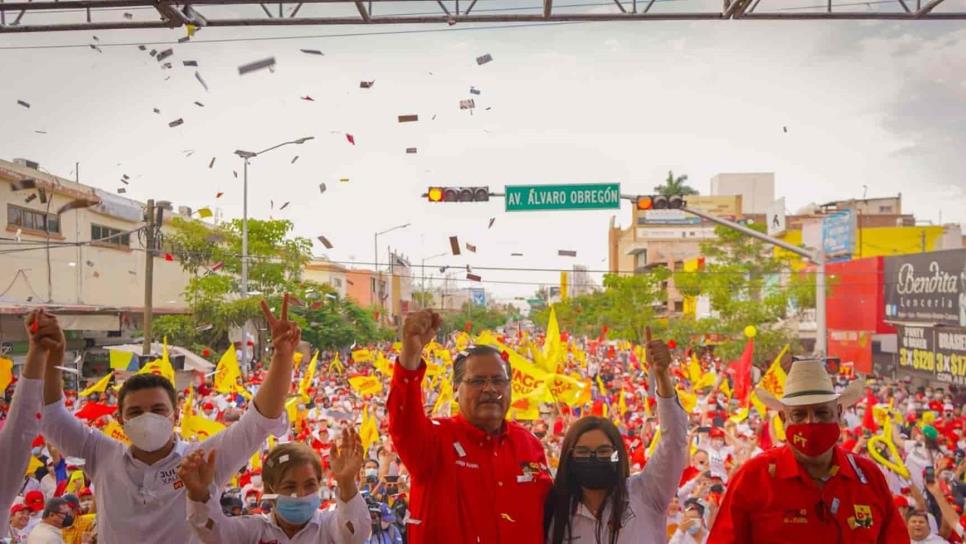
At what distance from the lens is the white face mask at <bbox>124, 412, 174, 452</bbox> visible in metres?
3.17

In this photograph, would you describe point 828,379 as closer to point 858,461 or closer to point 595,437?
point 858,461

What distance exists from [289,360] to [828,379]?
213cm

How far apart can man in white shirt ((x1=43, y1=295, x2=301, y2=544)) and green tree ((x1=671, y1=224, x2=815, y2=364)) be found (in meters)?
29.8

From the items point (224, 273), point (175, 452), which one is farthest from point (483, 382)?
point (224, 273)

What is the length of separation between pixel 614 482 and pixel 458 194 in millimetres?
10308

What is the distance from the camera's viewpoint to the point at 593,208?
12.7 meters

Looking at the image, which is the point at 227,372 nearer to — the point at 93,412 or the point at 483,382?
the point at 93,412

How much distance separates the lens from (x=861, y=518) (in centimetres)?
311

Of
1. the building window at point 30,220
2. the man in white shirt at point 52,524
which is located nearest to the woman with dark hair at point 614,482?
the man in white shirt at point 52,524

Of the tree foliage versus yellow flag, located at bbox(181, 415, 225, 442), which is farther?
the tree foliage

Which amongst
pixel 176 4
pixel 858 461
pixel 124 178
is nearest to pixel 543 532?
pixel 858 461

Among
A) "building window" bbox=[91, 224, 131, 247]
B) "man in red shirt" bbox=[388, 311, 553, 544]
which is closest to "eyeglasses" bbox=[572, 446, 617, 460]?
"man in red shirt" bbox=[388, 311, 553, 544]

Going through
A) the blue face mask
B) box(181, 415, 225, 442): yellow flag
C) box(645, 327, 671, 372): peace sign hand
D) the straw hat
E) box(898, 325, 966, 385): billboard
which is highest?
box(645, 327, 671, 372): peace sign hand

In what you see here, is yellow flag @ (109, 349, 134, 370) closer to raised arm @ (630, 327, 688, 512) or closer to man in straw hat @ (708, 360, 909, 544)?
raised arm @ (630, 327, 688, 512)
